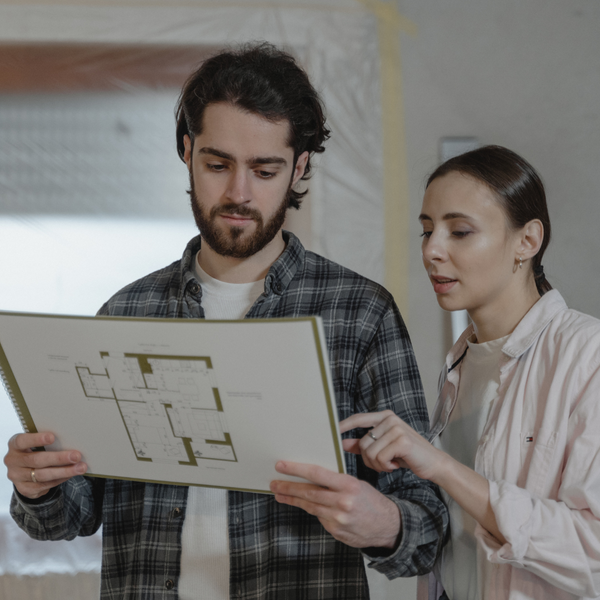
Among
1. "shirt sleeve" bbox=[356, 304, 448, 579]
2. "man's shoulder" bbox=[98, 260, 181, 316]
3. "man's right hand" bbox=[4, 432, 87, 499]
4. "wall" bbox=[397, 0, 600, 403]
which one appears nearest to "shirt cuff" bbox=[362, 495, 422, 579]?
"shirt sleeve" bbox=[356, 304, 448, 579]

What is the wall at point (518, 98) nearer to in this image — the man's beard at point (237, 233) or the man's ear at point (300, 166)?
the man's ear at point (300, 166)

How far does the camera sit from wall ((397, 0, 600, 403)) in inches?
84.4

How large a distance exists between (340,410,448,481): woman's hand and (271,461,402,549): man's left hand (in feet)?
0.17

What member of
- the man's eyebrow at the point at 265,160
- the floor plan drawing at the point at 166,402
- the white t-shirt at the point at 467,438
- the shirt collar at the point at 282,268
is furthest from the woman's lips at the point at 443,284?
the floor plan drawing at the point at 166,402

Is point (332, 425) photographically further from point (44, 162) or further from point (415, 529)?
point (44, 162)

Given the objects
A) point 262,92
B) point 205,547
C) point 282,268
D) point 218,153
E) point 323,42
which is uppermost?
point 323,42

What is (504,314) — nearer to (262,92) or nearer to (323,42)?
(262,92)

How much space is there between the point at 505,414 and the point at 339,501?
1.14ft

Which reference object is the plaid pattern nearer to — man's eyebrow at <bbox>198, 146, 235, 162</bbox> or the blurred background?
man's eyebrow at <bbox>198, 146, 235, 162</bbox>

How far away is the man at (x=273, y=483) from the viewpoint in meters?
1.00

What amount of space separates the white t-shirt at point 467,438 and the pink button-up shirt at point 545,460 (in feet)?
0.13

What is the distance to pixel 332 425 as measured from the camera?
78cm

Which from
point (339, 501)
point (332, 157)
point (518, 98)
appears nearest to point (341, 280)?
point (339, 501)

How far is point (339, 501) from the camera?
0.81 m
